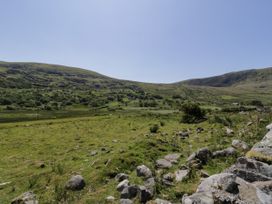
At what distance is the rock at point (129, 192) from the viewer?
12.3 m

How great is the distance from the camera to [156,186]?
1251 cm

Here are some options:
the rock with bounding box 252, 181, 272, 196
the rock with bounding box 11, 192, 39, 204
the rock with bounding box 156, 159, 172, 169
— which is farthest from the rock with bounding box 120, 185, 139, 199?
the rock with bounding box 252, 181, 272, 196

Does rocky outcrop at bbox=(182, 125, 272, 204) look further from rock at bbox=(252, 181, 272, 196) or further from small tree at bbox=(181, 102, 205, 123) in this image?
small tree at bbox=(181, 102, 205, 123)

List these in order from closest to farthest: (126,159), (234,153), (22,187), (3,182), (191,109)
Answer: (234,153) < (22,187) < (126,159) < (3,182) < (191,109)

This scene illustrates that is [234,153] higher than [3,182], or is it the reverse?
[234,153]

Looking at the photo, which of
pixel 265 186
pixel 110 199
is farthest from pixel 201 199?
pixel 110 199

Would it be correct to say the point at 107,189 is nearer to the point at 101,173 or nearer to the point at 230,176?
the point at 101,173

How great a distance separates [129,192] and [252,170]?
5639mm

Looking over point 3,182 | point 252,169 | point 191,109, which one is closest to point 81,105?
point 191,109

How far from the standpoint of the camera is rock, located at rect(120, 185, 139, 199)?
12312 millimetres

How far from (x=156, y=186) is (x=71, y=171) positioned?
8686 mm

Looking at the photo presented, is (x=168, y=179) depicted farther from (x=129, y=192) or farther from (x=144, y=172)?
(x=129, y=192)

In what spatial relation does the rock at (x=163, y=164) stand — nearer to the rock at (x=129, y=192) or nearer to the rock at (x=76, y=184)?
the rock at (x=129, y=192)

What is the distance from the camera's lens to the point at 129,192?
40.8 feet
